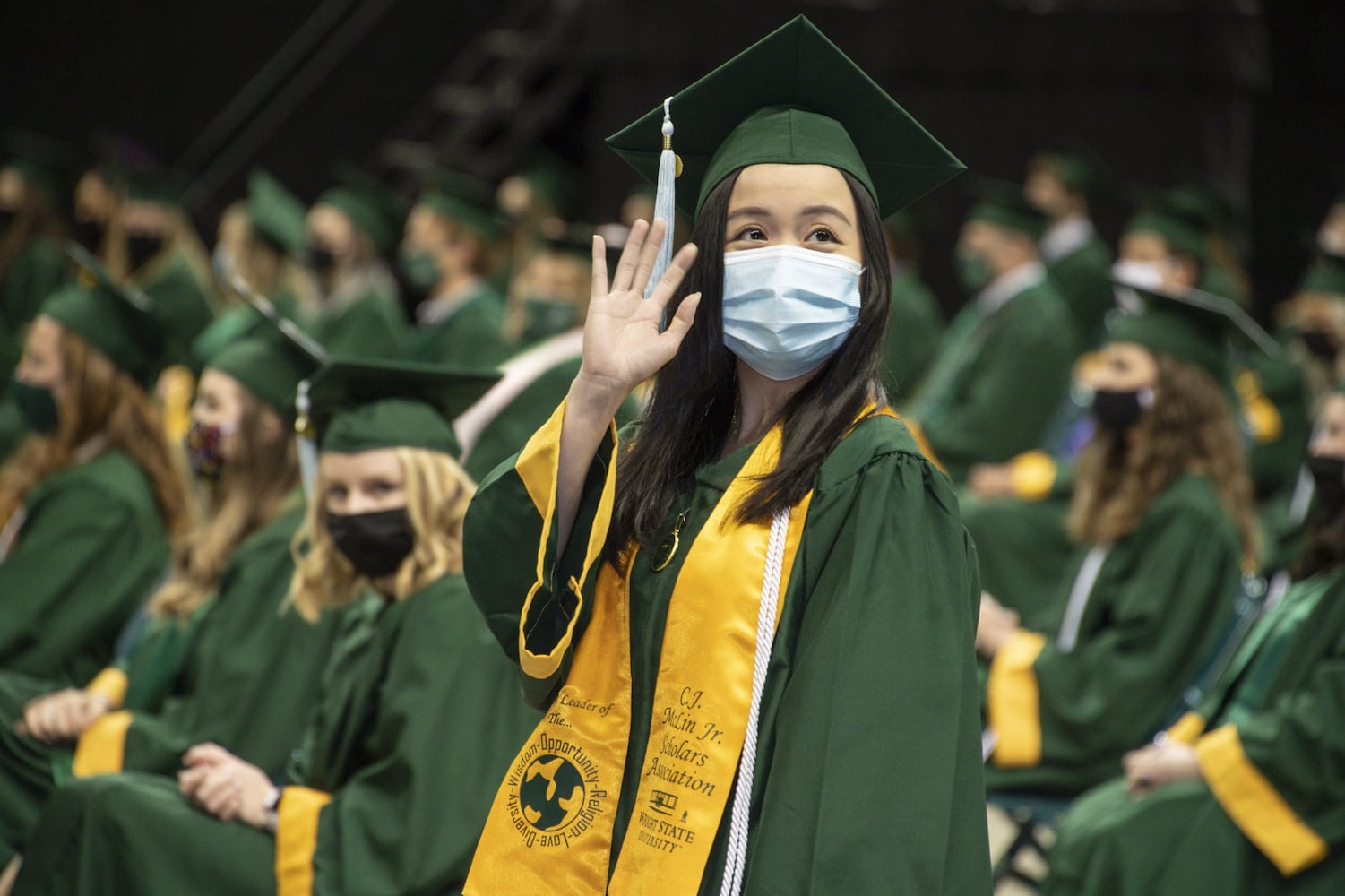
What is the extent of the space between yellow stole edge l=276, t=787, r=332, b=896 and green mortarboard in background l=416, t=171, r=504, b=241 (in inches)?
195

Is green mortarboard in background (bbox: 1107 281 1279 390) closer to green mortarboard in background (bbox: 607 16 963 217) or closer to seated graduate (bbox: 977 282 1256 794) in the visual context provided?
seated graduate (bbox: 977 282 1256 794)

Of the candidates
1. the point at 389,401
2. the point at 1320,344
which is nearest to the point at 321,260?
the point at 1320,344

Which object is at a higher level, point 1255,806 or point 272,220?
point 272,220

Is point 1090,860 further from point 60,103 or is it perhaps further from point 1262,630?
point 60,103

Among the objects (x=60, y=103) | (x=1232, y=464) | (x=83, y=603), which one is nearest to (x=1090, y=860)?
(x=1232, y=464)

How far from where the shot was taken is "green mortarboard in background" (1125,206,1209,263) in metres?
7.59

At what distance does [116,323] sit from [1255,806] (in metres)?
3.52

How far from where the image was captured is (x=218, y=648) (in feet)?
12.8

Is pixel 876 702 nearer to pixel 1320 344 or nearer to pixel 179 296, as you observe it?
pixel 1320 344

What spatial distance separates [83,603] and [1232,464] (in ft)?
10.9

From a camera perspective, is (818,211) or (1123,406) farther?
(1123,406)

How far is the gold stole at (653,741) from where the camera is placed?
1.98 meters

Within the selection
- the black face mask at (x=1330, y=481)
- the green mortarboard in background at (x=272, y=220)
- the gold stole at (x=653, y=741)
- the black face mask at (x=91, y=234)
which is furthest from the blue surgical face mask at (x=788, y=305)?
the black face mask at (x=91, y=234)

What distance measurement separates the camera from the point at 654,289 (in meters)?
Answer: 2.04
